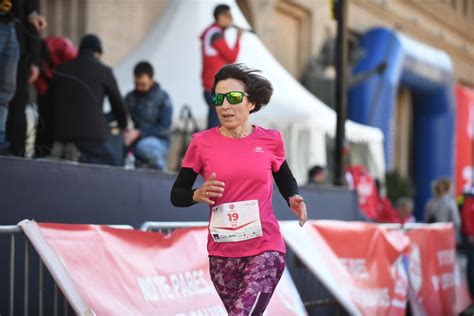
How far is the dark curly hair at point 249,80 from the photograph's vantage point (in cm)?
480

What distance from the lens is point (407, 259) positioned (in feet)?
33.1

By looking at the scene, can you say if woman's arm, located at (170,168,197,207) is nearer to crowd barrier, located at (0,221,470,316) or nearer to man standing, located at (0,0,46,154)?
crowd barrier, located at (0,221,470,316)

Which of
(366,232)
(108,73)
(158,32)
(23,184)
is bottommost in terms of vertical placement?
(366,232)

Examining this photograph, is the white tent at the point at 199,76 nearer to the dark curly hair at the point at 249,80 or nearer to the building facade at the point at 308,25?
the building facade at the point at 308,25

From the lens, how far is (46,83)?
8445 millimetres

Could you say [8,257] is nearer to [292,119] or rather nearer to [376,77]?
[292,119]

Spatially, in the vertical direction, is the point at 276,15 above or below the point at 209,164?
above

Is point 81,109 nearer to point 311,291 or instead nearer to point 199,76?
point 311,291

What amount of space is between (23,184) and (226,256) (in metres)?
1.92

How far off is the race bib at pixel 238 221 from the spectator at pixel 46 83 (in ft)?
9.98

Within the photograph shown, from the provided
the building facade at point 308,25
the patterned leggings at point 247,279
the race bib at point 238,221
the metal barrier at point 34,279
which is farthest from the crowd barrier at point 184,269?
the building facade at point 308,25

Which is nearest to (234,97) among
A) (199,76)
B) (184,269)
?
(184,269)

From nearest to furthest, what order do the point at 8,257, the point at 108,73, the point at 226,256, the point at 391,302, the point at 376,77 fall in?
the point at 226,256 < the point at 8,257 < the point at 108,73 < the point at 391,302 < the point at 376,77

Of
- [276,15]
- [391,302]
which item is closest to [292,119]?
[391,302]
